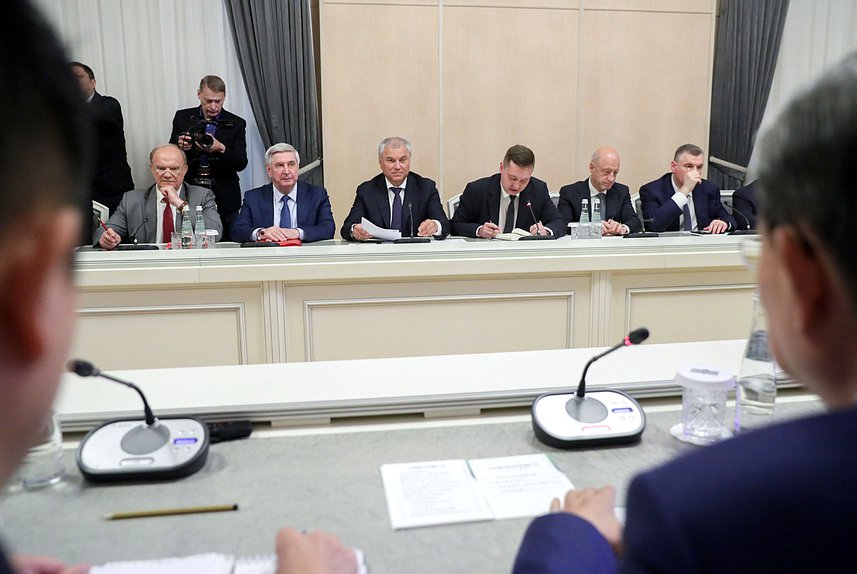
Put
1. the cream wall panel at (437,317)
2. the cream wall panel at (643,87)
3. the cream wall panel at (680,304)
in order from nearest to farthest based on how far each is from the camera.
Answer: the cream wall panel at (437,317), the cream wall panel at (680,304), the cream wall panel at (643,87)

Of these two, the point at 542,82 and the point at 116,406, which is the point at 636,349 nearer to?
the point at 116,406

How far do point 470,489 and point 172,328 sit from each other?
219cm

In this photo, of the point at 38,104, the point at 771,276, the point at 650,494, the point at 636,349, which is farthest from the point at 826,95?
the point at 636,349

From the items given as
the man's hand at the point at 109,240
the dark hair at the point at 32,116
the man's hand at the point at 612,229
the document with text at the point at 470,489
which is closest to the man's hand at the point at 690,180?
the man's hand at the point at 612,229

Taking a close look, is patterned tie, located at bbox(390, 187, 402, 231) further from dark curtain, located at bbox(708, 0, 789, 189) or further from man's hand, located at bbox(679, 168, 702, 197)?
dark curtain, located at bbox(708, 0, 789, 189)

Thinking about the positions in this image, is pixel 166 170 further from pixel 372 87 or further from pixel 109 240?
pixel 372 87

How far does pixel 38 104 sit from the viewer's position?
0.33 metres

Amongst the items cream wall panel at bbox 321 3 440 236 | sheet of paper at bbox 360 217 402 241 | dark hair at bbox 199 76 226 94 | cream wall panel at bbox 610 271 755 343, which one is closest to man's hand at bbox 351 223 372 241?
sheet of paper at bbox 360 217 402 241

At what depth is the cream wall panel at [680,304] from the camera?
10.6 feet

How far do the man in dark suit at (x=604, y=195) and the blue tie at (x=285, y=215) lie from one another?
73.2 inches

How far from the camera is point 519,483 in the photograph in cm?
108

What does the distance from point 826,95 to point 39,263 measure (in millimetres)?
464

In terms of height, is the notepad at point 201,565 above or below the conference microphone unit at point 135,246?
below

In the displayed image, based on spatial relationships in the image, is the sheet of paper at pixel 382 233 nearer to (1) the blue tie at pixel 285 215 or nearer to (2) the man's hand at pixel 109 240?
(1) the blue tie at pixel 285 215
